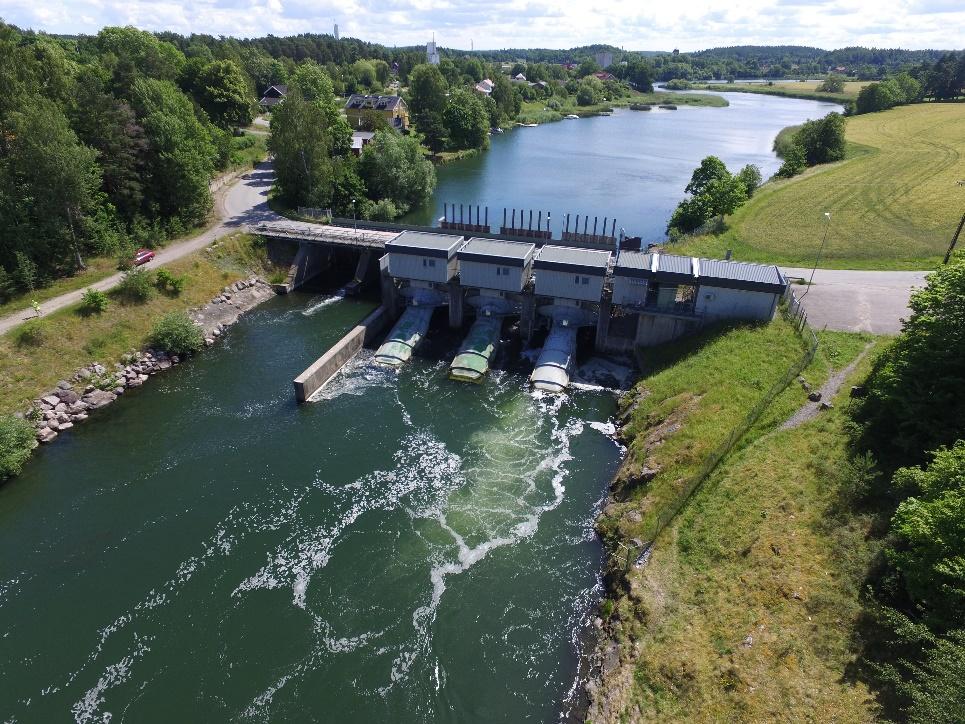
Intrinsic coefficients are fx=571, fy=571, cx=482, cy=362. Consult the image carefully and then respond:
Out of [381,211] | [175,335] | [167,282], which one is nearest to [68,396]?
[175,335]

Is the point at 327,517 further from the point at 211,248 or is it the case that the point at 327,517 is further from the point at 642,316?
the point at 211,248

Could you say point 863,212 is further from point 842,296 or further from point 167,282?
point 167,282

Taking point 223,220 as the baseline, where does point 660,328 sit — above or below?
below

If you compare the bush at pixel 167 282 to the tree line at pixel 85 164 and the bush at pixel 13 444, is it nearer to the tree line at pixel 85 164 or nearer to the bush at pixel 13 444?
the tree line at pixel 85 164

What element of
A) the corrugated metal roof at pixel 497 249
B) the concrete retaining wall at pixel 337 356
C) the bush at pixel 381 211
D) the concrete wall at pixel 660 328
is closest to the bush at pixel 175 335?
the concrete retaining wall at pixel 337 356

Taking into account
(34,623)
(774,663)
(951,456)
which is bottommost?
(34,623)

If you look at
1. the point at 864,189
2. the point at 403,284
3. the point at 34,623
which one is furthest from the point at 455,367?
the point at 864,189
